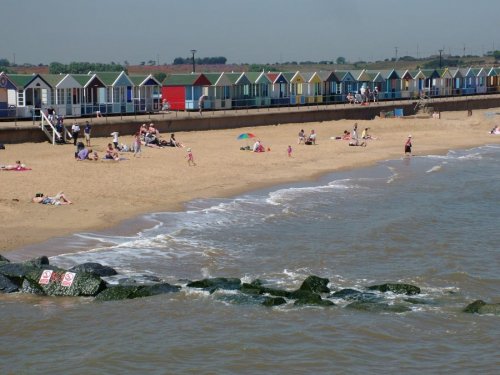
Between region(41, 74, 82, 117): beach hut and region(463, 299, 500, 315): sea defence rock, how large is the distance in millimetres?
29523

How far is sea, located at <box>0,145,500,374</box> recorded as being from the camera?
13.7 m

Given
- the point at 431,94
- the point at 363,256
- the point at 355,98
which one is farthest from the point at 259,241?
the point at 431,94

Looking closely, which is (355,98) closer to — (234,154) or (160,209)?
(234,154)

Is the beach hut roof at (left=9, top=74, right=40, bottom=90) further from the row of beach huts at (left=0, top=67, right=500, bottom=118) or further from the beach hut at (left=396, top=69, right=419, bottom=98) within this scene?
the beach hut at (left=396, top=69, right=419, bottom=98)

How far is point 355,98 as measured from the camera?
216 ft

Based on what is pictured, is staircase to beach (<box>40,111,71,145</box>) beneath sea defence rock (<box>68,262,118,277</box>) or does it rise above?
above

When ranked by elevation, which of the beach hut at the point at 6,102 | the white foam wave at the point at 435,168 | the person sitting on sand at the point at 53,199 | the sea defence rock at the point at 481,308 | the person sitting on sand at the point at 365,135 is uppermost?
the beach hut at the point at 6,102

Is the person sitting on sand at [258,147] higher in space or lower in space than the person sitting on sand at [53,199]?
higher

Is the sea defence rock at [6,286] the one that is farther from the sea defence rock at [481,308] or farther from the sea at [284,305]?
the sea defence rock at [481,308]

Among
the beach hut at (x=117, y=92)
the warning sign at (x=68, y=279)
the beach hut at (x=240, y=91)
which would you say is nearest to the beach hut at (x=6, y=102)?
the beach hut at (x=117, y=92)

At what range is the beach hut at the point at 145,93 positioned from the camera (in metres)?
48.0

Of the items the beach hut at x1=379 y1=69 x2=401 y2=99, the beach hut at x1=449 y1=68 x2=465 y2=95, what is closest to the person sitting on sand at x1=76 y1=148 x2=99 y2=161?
the beach hut at x1=379 y1=69 x2=401 y2=99

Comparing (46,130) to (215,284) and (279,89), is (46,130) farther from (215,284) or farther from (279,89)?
(279,89)

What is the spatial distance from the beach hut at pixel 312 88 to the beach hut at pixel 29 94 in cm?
2536
